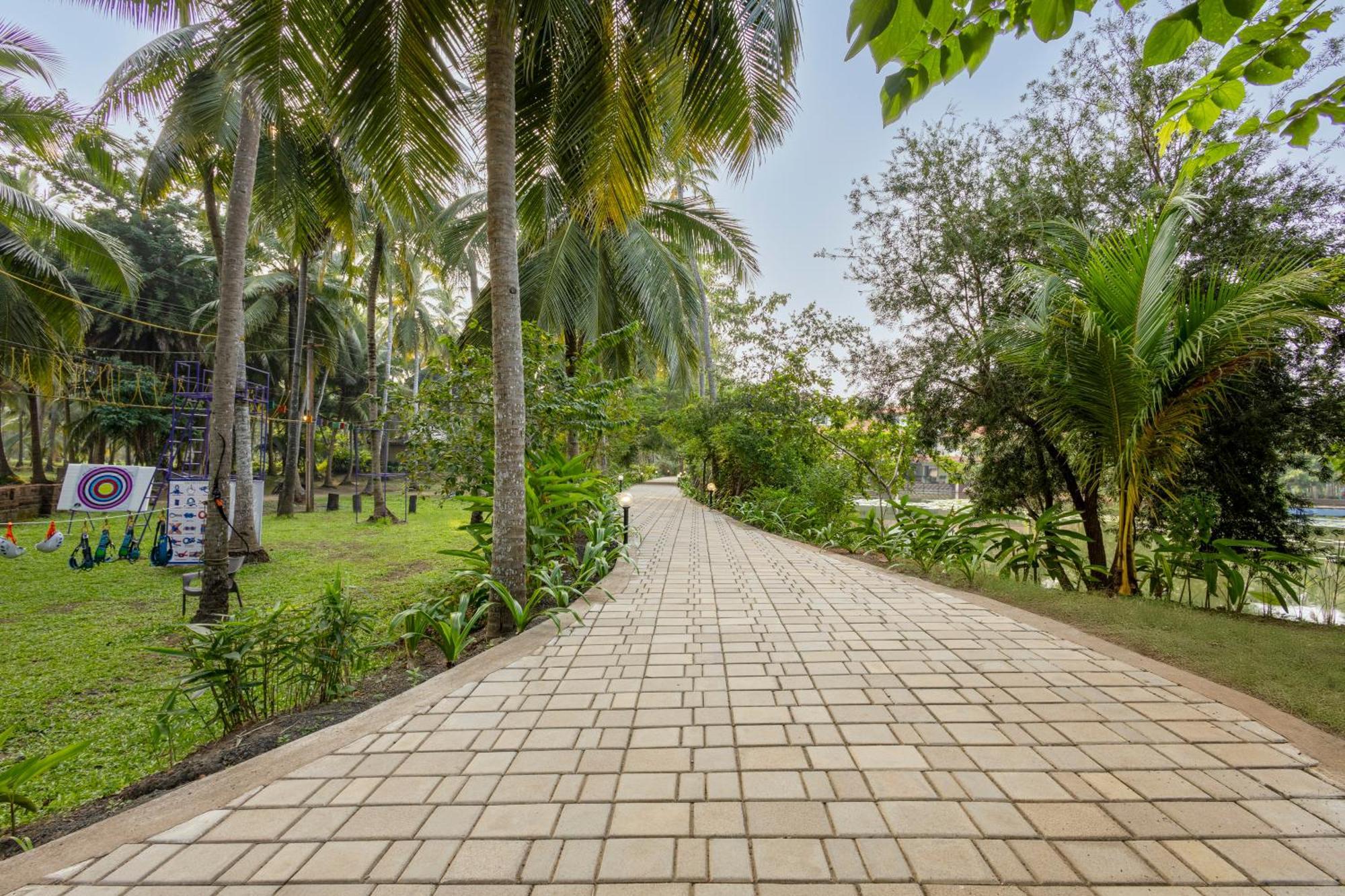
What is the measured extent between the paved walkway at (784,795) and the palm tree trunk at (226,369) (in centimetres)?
455

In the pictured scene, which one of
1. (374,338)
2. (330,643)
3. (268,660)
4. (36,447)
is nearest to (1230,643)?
(330,643)

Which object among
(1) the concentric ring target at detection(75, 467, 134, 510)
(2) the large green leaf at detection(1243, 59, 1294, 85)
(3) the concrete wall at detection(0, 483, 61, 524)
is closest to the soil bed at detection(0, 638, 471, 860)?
(2) the large green leaf at detection(1243, 59, 1294, 85)

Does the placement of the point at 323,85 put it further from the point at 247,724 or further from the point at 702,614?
the point at 702,614

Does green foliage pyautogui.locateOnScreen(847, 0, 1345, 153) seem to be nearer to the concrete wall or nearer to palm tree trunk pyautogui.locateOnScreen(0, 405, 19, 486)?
the concrete wall

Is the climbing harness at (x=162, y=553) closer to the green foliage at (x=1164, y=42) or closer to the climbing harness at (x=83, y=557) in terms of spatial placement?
the climbing harness at (x=83, y=557)

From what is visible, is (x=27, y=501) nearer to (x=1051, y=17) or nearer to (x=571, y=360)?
(x=571, y=360)

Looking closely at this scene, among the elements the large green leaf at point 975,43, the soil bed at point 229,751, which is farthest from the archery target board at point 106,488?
the large green leaf at point 975,43

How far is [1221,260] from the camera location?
18.8 feet

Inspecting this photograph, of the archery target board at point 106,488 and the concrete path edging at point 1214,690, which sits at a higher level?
the archery target board at point 106,488

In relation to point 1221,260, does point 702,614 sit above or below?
below

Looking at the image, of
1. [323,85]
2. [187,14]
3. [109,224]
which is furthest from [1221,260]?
[109,224]

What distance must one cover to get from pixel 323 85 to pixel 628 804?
5.83 metres

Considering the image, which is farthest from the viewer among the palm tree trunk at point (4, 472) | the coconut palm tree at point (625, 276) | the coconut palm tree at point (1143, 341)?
the palm tree trunk at point (4, 472)

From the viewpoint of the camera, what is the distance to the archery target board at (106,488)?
8758 millimetres
